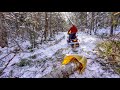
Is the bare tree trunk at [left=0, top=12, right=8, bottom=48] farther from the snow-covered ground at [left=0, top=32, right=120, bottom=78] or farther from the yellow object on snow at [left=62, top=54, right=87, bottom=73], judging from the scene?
the yellow object on snow at [left=62, top=54, right=87, bottom=73]

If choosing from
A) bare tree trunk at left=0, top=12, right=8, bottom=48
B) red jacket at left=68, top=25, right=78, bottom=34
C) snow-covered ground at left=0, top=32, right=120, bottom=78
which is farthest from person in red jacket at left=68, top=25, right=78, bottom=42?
bare tree trunk at left=0, top=12, right=8, bottom=48

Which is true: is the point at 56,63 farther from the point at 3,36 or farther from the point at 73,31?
the point at 3,36

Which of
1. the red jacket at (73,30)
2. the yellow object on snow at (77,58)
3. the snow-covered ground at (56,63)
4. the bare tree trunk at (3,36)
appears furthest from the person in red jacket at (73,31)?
the bare tree trunk at (3,36)

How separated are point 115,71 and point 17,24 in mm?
2361

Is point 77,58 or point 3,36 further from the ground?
point 3,36

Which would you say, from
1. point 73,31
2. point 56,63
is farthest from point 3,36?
point 73,31

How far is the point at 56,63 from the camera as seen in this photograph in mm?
5215

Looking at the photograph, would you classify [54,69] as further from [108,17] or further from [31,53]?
[108,17]

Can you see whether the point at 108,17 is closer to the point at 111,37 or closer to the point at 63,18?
the point at 111,37

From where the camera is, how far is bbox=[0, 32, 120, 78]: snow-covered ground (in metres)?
5.19
